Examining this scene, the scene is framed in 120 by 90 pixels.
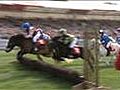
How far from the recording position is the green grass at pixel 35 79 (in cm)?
1048

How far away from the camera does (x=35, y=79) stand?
455 inches

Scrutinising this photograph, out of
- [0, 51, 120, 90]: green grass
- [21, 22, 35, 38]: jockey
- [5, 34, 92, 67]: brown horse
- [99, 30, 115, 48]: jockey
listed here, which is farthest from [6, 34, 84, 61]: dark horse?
[99, 30, 115, 48]: jockey

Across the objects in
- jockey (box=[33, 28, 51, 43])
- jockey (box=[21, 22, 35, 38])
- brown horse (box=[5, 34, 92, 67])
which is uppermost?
jockey (box=[21, 22, 35, 38])

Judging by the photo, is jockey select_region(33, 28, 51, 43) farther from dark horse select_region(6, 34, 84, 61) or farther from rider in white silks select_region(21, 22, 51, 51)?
dark horse select_region(6, 34, 84, 61)

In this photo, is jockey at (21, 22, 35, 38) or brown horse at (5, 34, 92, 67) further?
jockey at (21, 22, 35, 38)

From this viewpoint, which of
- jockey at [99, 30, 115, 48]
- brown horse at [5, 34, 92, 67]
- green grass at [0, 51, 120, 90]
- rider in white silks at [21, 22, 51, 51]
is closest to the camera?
green grass at [0, 51, 120, 90]

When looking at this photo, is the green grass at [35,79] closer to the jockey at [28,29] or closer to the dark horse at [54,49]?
the dark horse at [54,49]

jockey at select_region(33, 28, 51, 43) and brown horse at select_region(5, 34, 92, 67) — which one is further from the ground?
jockey at select_region(33, 28, 51, 43)

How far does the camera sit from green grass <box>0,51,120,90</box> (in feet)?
34.4

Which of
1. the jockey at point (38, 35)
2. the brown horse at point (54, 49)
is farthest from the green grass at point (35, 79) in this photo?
the jockey at point (38, 35)

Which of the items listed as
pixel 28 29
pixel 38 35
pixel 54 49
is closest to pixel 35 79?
pixel 54 49

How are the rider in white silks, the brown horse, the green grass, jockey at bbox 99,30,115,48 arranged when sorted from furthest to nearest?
jockey at bbox 99,30,115,48 → the rider in white silks → the brown horse → the green grass

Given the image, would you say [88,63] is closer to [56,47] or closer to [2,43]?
[56,47]

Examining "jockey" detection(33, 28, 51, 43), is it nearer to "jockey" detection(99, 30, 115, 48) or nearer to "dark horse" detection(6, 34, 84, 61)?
"dark horse" detection(6, 34, 84, 61)
